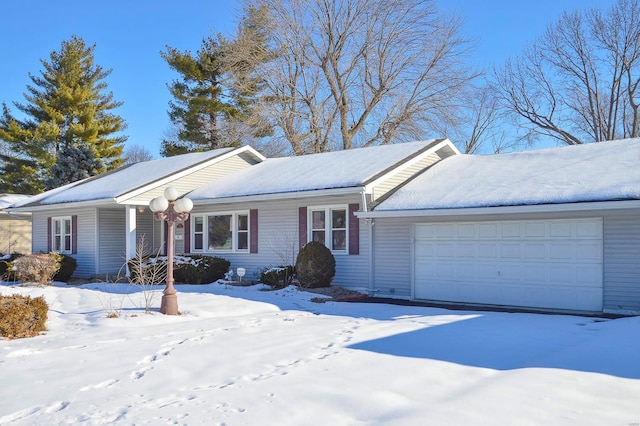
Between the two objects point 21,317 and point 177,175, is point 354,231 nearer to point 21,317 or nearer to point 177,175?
point 177,175

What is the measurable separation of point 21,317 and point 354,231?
8.89m

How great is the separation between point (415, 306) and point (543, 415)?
8.50m

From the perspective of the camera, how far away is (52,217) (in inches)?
881

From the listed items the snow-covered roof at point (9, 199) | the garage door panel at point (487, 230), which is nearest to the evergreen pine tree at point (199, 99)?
the snow-covered roof at point (9, 199)

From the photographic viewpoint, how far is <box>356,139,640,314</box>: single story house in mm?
11758

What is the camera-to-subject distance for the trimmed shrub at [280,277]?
53.5 ft

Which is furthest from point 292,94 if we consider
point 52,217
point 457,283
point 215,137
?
point 457,283

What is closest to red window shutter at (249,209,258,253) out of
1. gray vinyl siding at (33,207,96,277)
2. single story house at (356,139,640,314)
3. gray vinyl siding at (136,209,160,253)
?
single story house at (356,139,640,314)

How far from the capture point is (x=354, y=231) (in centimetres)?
1590

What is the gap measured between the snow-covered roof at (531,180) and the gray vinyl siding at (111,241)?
34.2 feet

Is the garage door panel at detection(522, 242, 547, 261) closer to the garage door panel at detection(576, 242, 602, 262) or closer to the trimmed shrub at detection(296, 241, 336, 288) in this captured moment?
Result: the garage door panel at detection(576, 242, 602, 262)

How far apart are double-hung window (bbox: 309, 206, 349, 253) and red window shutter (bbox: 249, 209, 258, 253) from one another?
205 cm

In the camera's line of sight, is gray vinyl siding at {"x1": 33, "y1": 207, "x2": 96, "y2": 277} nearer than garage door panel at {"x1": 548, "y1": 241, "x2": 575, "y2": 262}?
No

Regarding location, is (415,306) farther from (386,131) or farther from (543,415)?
(386,131)
